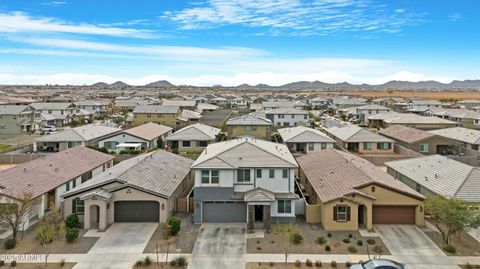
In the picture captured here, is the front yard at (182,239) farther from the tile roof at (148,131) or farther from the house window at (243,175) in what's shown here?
the tile roof at (148,131)

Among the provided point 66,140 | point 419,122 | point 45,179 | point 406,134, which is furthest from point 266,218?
point 419,122

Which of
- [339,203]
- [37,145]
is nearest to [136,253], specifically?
[339,203]

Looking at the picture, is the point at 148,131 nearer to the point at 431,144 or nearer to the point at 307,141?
the point at 307,141

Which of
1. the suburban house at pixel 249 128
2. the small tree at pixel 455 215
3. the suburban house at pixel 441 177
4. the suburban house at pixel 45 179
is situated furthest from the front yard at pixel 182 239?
the suburban house at pixel 249 128

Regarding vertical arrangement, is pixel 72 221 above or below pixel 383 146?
below

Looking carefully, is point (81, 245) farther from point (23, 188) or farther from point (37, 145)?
point (37, 145)

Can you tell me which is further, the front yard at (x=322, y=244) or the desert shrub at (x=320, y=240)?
the desert shrub at (x=320, y=240)

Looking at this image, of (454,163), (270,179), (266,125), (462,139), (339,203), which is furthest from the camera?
(266,125)
